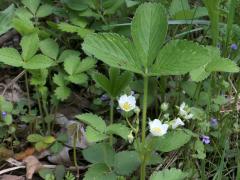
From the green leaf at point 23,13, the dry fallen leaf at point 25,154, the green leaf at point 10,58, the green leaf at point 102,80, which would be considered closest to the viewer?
the green leaf at point 102,80

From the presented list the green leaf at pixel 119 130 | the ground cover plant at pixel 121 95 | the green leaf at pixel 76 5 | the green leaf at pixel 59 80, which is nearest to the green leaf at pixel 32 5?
the ground cover plant at pixel 121 95

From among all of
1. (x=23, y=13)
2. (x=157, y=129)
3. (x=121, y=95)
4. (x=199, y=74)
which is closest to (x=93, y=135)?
(x=157, y=129)

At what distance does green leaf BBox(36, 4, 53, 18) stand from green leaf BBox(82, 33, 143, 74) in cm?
91

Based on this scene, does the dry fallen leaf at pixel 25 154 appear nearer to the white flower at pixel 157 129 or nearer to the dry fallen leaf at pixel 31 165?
the dry fallen leaf at pixel 31 165

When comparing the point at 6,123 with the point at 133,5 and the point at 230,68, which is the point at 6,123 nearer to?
the point at 133,5

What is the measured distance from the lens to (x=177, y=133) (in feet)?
5.93

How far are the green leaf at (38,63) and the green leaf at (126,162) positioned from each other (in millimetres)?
535

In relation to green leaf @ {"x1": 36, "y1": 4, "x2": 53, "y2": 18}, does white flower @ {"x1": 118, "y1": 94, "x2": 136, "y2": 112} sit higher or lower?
lower

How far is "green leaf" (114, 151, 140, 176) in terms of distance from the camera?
6.14 ft

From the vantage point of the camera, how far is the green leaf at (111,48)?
1.66 metres

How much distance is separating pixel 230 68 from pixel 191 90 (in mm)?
379

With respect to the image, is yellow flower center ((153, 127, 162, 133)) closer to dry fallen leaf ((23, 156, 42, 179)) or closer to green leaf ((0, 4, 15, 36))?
dry fallen leaf ((23, 156, 42, 179))

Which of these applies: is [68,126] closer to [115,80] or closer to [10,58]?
[115,80]

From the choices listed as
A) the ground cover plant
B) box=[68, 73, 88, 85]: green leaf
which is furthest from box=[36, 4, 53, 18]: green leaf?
box=[68, 73, 88, 85]: green leaf
